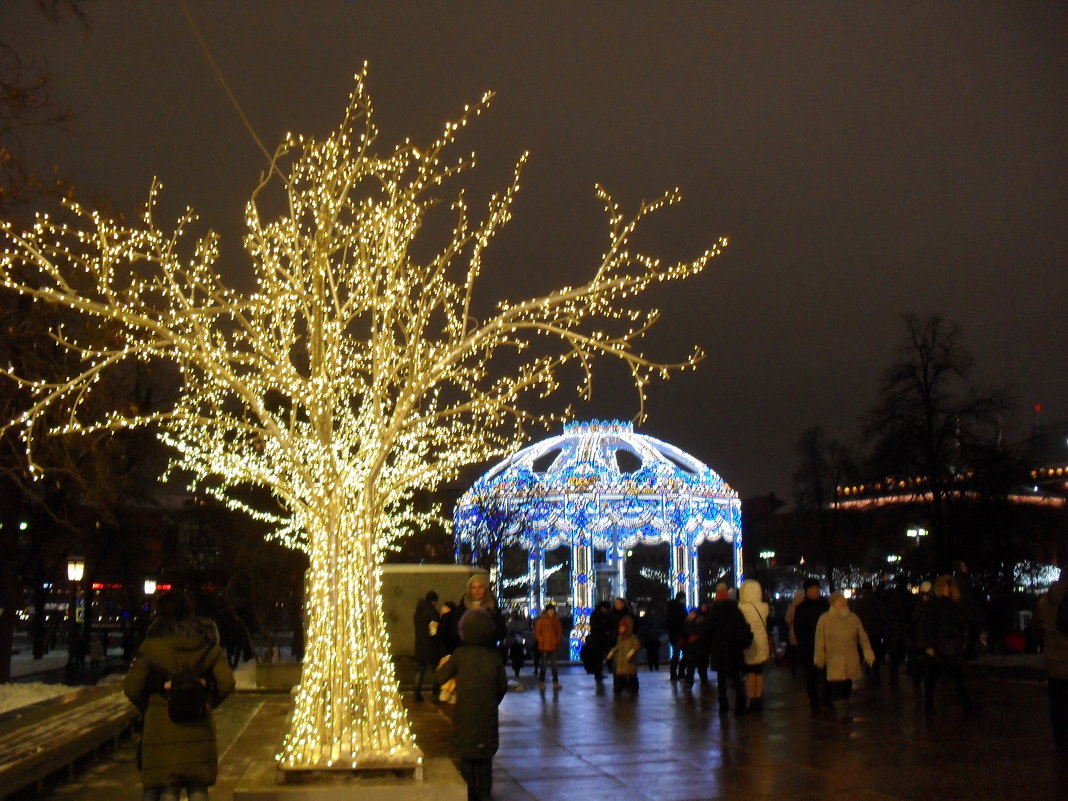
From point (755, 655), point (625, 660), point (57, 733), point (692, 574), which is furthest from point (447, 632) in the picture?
point (692, 574)

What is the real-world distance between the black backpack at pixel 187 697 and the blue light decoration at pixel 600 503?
25960 millimetres

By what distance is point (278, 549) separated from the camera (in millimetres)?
29781

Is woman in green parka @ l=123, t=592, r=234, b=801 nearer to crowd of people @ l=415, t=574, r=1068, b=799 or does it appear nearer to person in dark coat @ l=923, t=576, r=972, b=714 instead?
crowd of people @ l=415, t=574, r=1068, b=799

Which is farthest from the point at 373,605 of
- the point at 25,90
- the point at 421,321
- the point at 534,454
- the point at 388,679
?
the point at 534,454

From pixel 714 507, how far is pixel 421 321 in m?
26.0

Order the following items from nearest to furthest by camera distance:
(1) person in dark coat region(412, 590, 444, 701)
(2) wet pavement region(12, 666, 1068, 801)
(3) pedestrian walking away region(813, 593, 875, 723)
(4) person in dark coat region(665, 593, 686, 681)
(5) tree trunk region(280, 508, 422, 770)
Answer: (5) tree trunk region(280, 508, 422, 770) < (2) wet pavement region(12, 666, 1068, 801) < (3) pedestrian walking away region(813, 593, 875, 723) < (1) person in dark coat region(412, 590, 444, 701) < (4) person in dark coat region(665, 593, 686, 681)

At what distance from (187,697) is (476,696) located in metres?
2.85

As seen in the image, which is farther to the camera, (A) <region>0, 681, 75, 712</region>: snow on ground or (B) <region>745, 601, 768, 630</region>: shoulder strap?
(B) <region>745, 601, 768, 630</region>: shoulder strap

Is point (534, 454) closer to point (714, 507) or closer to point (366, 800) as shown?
point (714, 507)

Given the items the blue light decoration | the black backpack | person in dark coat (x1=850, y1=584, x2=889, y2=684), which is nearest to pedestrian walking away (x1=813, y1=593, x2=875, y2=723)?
person in dark coat (x1=850, y1=584, x2=889, y2=684)

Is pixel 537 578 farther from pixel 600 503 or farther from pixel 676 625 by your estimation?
pixel 676 625

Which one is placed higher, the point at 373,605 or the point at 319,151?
the point at 319,151

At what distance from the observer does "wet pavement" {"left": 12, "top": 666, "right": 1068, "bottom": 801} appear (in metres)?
9.85

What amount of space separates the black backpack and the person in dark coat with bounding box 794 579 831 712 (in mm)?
10142
